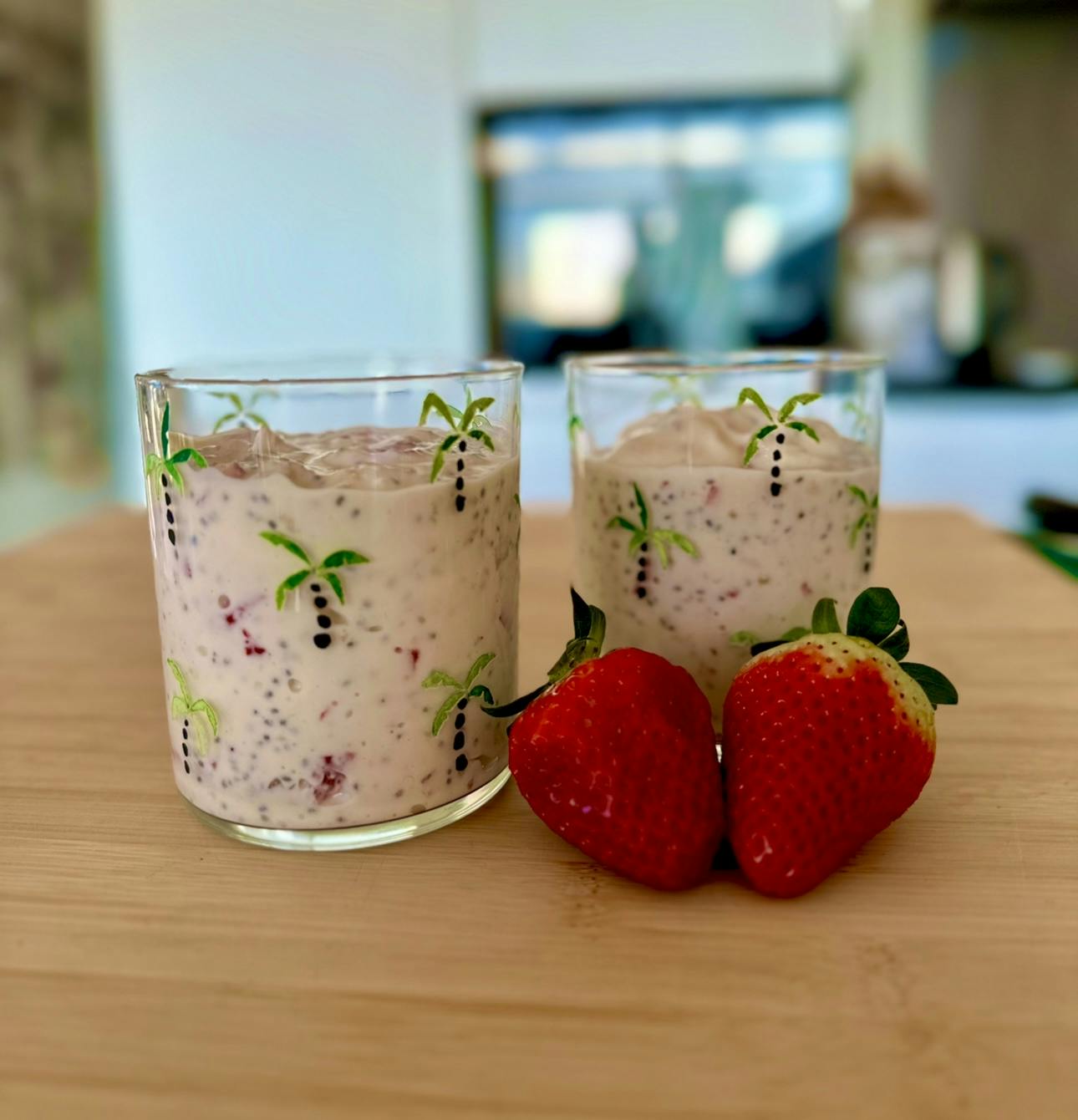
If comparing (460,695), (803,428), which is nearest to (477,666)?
(460,695)

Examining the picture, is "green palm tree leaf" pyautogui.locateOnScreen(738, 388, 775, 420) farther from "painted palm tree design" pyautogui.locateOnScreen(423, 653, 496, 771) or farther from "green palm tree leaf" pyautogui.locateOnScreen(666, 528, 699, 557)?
"painted palm tree design" pyautogui.locateOnScreen(423, 653, 496, 771)

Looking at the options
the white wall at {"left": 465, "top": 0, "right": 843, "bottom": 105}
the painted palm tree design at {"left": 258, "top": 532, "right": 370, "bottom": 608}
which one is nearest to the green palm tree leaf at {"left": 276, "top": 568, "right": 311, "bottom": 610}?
the painted palm tree design at {"left": 258, "top": 532, "right": 370, "bottom": 608}

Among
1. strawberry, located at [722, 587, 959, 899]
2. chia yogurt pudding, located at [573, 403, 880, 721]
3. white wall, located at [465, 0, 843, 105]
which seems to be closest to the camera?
strawberry, located at [722, 587, 959, 899]

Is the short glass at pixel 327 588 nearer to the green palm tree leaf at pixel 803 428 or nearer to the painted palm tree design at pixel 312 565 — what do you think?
the painted palm tree design at pixel 312 565

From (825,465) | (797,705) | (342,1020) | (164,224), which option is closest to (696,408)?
(825,465)

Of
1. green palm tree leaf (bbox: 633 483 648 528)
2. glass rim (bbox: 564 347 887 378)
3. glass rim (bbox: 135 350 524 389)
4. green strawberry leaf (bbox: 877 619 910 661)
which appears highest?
glass rim (bbox: 135 350 524 389)

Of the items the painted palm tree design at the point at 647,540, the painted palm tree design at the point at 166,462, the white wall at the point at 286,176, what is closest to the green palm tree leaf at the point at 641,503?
the painted palm tree design at the point at 647,540

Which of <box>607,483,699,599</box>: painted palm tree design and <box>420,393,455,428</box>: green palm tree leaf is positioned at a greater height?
<box>420,393,455,428</box>: green palm tree leaf
